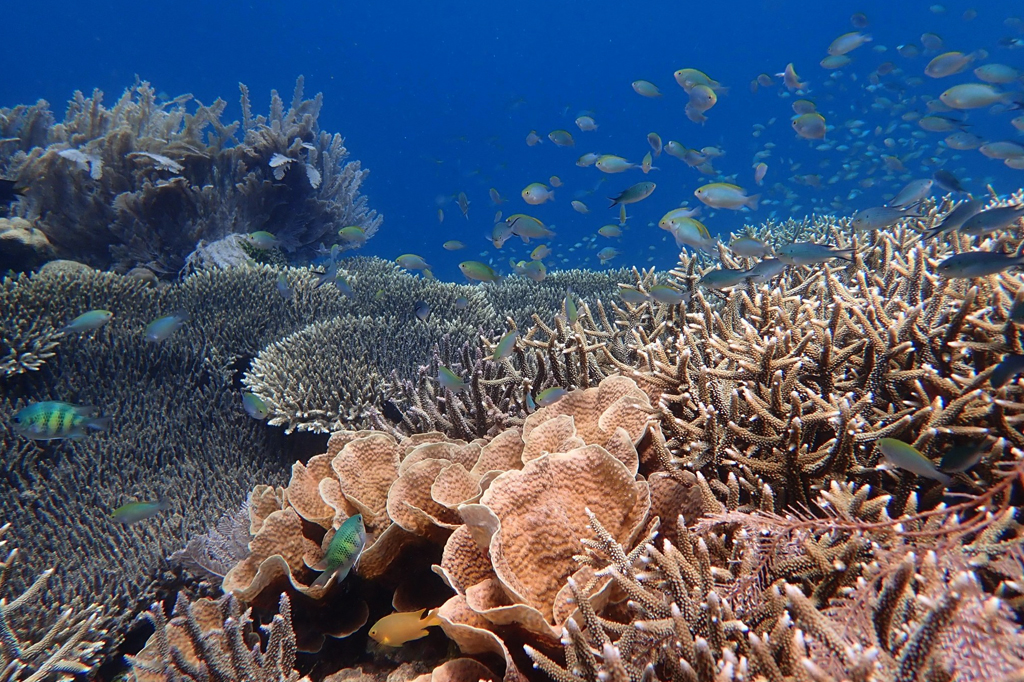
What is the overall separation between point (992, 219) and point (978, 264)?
109cm

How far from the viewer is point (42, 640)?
2.50m

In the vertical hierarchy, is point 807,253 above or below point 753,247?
below

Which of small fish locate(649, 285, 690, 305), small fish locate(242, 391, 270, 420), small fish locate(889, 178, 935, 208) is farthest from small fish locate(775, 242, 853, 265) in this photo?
small fish locate(242, 391, 270, 420)

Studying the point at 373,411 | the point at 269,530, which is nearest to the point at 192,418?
the point at 373,411

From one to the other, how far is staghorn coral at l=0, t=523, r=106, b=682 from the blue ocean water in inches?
2283

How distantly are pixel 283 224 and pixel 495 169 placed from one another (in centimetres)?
7532

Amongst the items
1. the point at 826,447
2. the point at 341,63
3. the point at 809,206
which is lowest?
the point at 826,447

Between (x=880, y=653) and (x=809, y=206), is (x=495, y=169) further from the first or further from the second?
(x=880, y=653)

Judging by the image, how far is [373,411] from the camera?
3.78m

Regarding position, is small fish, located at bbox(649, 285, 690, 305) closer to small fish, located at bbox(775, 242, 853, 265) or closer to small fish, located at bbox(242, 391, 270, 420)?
small fish, located at bbox(775, 242, 853, 265)

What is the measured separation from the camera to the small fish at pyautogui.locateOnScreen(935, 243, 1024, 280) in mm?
2186

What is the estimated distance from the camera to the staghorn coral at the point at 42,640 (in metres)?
2.40

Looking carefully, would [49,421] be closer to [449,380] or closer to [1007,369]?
[449,380]

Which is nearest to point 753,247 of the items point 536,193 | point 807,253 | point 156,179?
point 807,253
